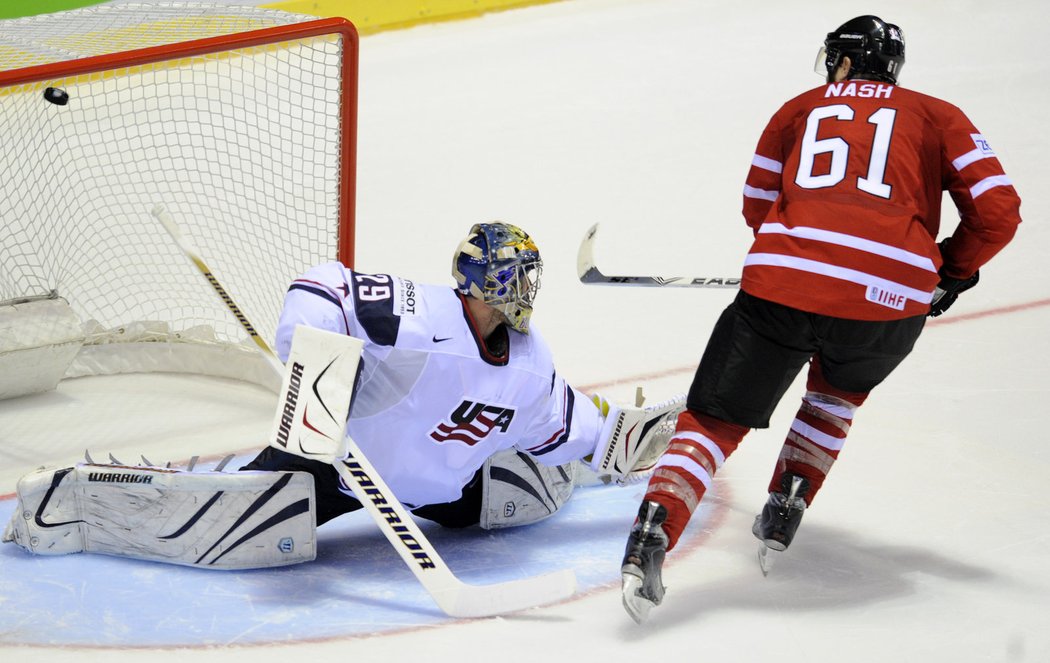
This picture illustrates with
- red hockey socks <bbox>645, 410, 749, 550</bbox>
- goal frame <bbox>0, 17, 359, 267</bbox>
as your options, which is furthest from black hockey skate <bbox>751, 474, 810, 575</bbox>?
goal frame <bbox>0, 17, 359, 267</bbox>

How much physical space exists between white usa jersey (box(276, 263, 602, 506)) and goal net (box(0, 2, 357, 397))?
44.6 inches

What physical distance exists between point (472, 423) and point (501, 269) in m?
0.32

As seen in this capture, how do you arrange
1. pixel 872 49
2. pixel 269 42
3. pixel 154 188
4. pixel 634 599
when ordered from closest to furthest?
pixel 634 599, pixel 872 49, pixel 269 42, pixel 154 188

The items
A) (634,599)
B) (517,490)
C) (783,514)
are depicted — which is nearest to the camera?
(634,599)

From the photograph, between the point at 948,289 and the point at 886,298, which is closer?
the point at 886,298

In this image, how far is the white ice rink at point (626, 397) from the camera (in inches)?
99.2

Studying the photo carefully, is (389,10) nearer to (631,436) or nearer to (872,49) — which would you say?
(631,436)

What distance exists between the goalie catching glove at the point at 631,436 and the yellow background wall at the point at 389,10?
187 inches

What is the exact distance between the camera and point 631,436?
3016 millimetres

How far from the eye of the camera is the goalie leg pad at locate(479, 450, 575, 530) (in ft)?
9.50

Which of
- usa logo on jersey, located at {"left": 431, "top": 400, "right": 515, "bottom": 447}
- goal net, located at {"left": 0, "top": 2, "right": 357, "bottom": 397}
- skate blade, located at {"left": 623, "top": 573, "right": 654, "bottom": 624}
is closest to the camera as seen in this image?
skate blade, located at {"left": 623, "top": 573, "right": 654, "bottom": 624}

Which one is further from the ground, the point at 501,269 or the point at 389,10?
the point at 501,269

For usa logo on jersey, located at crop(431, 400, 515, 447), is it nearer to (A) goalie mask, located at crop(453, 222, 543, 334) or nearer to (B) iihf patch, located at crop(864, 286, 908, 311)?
(A) goalie mask, located at crop(453, 222, 543, 334)

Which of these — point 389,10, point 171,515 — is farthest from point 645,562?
point 389,10
